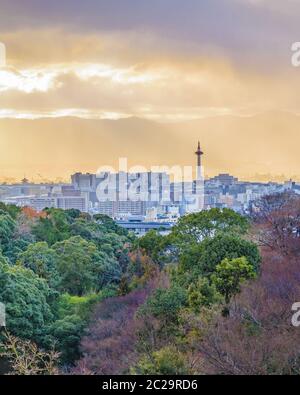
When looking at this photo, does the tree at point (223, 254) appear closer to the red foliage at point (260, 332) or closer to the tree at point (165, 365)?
the red foliage at point (260, 332)

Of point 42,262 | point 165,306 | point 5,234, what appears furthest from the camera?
point 5,234

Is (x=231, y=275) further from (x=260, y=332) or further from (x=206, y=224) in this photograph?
(x=206, y=224)

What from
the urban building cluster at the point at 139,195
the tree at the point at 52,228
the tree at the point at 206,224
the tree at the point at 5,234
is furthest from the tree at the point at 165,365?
the urban building cluster at the point at 139,195

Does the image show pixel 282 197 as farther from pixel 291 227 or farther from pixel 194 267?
pixel 194 267

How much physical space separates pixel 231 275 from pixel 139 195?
18270 mm

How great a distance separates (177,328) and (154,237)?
170 inches

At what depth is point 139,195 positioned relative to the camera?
23.7 metres

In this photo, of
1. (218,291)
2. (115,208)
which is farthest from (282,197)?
(115,208)

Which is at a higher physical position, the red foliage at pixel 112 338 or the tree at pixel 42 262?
the tree at pixel 42 262

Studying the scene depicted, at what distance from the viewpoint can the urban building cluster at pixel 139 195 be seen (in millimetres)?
21453

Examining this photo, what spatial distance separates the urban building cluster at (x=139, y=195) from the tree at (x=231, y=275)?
47.7 ft

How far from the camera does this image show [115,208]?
24297 mm
